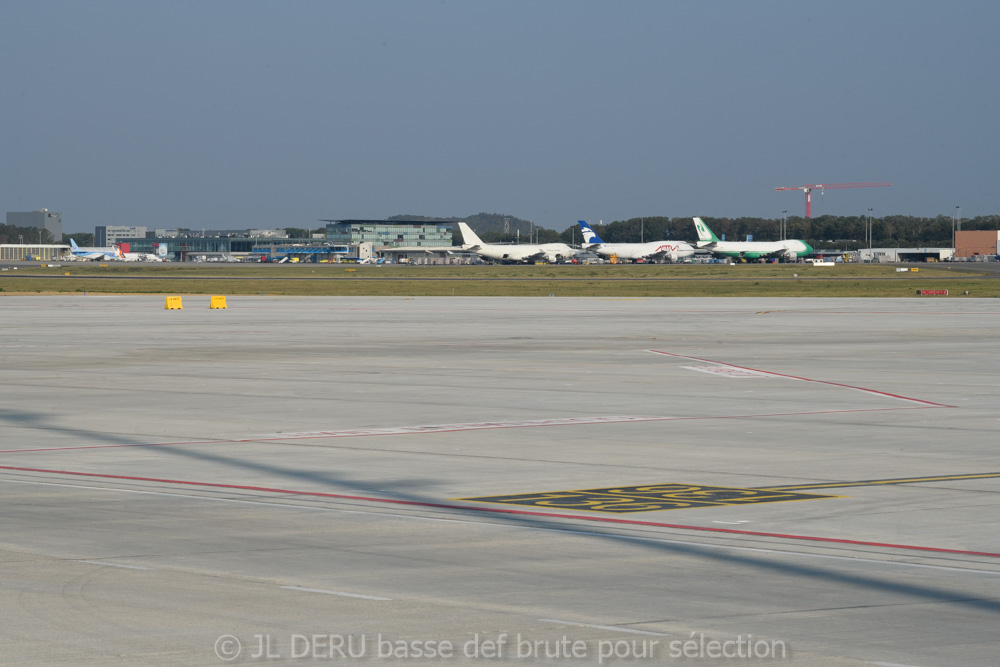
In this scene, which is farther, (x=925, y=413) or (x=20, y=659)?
(x=925, y=413)

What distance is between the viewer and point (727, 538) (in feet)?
39.7

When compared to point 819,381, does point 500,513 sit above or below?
above

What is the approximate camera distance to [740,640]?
8.38 m

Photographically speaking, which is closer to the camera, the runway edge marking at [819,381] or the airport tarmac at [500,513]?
the airport tarmac at [500,513]

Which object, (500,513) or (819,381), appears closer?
(500,513)

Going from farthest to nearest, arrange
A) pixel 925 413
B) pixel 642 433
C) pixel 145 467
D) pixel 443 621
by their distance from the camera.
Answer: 1. pixel 925 413
2. pixel 642 433
3. pixel 145 467
4. pixel 443 621

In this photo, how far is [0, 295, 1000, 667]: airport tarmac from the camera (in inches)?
337

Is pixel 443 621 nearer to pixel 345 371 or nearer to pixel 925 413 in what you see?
pixel 925 413

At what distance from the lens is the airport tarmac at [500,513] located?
8.55 m

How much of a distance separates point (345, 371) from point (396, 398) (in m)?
6.54

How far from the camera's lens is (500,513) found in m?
13.5

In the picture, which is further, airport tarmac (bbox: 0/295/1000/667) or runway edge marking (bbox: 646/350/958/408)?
runway edge marking (bbox: 646/350/958/408)

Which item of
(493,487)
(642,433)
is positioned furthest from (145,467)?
(642,433)

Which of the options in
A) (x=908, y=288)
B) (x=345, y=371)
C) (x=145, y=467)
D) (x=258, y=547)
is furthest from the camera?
(x=908, y=288)
